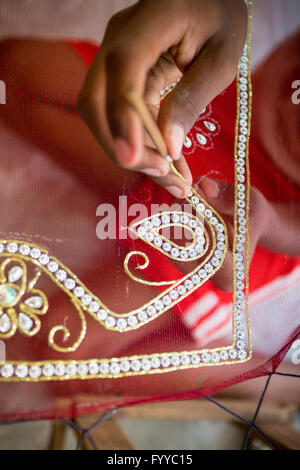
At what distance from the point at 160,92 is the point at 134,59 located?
44mm

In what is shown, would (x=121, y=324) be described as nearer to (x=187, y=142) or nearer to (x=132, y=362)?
(x=132, y=362)

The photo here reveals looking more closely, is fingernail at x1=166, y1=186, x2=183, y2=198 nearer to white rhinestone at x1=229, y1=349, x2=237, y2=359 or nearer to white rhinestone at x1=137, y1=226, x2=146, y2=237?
white rhinestone at x1=137, y1=226, x2=146, y2=237

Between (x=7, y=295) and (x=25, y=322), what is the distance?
25 mm

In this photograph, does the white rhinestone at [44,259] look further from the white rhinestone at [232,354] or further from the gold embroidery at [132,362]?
the white rhinestone at [232,354]

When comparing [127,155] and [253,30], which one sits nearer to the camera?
[127,155]

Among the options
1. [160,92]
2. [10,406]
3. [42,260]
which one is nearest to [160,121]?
[160,92]

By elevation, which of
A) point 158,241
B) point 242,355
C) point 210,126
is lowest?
point 242,355

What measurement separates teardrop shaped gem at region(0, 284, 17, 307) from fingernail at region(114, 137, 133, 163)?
0.44ft

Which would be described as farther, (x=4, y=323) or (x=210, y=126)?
(x=210, y=126)

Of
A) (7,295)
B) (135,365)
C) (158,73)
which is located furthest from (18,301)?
(158,73)

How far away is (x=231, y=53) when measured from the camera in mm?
377

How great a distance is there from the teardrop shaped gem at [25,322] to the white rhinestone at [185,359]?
132mm

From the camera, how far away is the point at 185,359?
342 mm

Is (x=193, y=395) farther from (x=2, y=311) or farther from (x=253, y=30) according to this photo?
(x=253, y=30)
